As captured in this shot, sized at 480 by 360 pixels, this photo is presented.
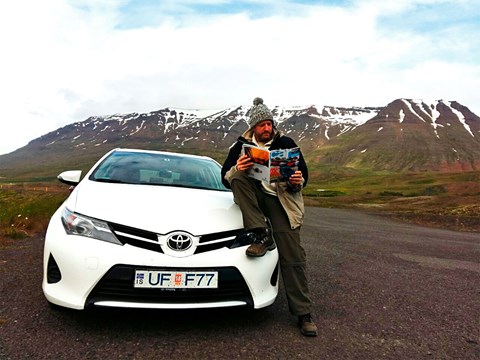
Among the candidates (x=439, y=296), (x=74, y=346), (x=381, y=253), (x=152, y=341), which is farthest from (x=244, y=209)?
(x=381, y=253)

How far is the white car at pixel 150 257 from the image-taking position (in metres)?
2.75

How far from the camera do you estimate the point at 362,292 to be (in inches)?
180

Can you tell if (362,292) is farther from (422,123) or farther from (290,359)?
(422,123)

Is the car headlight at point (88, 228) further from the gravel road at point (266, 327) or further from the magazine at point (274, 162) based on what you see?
the magazine at point (274, 162)

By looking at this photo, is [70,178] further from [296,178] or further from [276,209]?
[296,178]

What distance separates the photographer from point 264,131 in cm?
361

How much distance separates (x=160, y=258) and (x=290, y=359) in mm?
1213

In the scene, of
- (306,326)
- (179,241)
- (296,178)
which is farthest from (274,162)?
(306,326)

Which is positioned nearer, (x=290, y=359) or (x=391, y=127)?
(x=290, y=359)

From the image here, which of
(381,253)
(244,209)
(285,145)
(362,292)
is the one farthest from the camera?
(381,253)

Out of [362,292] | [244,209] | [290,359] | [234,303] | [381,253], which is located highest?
[244,209]

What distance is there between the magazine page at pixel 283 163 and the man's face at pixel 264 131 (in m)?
0.41

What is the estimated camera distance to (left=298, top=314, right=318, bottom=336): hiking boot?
313 centimetres

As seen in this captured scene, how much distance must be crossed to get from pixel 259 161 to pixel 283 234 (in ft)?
2.35
